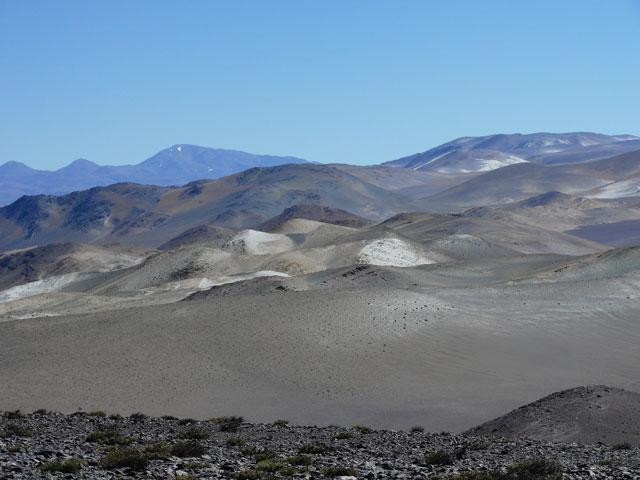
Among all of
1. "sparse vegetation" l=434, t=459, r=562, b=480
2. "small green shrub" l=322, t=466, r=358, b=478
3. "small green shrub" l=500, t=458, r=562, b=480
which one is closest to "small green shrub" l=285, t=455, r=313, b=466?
"small green shrub" l=322, t=466, r=358, b=478

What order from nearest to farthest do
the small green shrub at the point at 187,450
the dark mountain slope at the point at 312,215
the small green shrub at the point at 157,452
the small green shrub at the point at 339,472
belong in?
the small green shrub at the point at 339,472 → the small green shrub at the point at 157,452 → the small green shrub at the point at 187,450 → the dark mountain slope at the point at 312,215

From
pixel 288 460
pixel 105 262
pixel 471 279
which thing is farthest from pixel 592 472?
pixel 105 262

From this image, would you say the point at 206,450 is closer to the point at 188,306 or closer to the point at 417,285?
the point at 188,306

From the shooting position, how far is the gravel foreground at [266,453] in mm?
13719

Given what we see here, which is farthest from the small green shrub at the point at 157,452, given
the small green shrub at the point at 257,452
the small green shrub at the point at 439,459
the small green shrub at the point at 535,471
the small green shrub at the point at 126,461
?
the small green shrub at the point at 535,471

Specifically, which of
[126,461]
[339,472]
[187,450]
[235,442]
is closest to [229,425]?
[235,442]

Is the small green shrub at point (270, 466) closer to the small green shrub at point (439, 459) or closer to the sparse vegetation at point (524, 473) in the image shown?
the sparse vegetation at point (524, 473)

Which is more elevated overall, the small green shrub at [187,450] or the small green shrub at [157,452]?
the small green shrub at [157,452]

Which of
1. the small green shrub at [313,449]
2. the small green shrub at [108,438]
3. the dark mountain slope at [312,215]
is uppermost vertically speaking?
the dark mountain slope at [312,215]

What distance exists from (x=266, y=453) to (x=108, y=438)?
3341mm

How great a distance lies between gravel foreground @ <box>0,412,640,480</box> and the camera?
540 inches

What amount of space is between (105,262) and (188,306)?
75.2 meters

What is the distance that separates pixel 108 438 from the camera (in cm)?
A: 1808

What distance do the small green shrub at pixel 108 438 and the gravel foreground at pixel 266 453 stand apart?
0.07 feet
